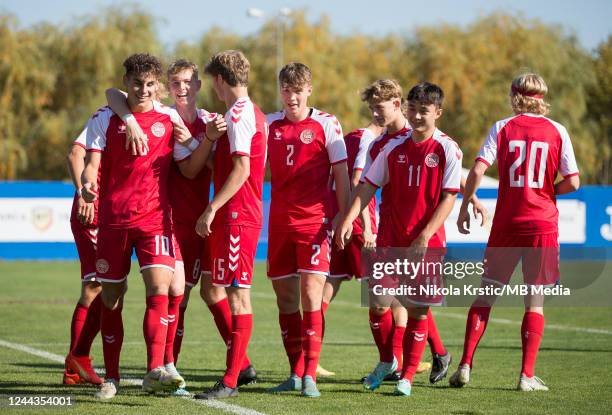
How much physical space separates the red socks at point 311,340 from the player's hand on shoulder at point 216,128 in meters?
1.44

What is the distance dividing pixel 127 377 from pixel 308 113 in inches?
101

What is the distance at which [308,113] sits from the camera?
773cm

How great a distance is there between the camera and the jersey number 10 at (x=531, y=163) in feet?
25.6

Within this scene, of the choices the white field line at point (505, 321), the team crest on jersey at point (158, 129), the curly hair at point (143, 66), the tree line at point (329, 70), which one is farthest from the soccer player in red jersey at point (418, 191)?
the tree line at point (329, 70)

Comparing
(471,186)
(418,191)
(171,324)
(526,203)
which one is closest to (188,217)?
(171,324)

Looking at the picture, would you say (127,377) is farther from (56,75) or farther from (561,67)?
(561,67)

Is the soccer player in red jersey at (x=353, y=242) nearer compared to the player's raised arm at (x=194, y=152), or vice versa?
the player's raised arm at (x=194, y=152)

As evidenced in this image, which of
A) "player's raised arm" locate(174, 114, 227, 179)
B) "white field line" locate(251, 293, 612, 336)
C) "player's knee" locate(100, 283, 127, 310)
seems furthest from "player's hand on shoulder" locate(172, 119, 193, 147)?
"white field line" locate(251, 293, 612, 336)

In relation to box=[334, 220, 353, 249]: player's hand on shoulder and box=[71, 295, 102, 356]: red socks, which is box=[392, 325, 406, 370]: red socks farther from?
box=[71, 295, 102, 356]: red socks

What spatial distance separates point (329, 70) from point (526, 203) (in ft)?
128

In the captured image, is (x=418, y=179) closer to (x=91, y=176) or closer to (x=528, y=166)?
(x=528, y=166)

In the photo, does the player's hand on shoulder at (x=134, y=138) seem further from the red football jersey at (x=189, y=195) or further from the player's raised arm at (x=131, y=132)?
the red football jersey at (x=189, y=195)

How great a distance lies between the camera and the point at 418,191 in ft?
24.9

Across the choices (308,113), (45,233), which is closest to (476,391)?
(308,113)
